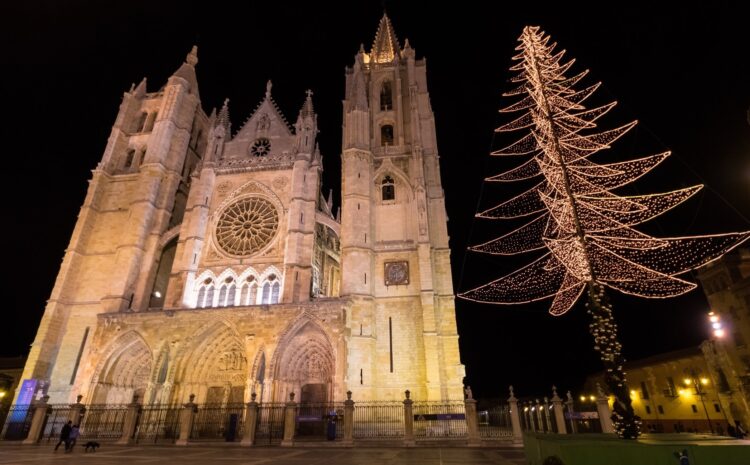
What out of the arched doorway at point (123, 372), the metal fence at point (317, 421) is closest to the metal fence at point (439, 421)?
the metal fence at point (317, 421)

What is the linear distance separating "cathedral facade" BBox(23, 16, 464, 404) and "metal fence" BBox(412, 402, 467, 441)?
2.38 feet

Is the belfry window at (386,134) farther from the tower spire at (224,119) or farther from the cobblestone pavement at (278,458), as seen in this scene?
the cobblestone pavement at (278,458)

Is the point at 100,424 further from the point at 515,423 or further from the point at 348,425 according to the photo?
the point at 515,423

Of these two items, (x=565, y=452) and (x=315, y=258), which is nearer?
(x=565, y=452)

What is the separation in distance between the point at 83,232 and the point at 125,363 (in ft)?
29.3

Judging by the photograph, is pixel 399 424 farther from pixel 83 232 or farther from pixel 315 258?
pixel 83 232

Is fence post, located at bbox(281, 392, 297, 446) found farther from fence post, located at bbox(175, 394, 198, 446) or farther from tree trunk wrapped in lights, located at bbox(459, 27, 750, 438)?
tree trunk wrapped in lights, located at bbox(459, 27, 750, 438)

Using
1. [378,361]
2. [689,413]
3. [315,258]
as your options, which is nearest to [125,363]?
[315,258]

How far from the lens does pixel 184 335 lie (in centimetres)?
1914

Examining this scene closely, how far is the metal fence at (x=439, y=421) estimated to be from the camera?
1553cm

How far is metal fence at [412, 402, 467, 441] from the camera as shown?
15531 millimetres

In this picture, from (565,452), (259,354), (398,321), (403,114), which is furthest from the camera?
(403,114)

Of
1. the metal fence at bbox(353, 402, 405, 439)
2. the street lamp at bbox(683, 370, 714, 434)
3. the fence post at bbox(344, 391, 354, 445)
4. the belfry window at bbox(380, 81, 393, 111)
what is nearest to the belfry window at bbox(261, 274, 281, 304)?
the metal fence at bbox(353, 402, 405, 439)

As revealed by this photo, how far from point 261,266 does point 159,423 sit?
8.64m
